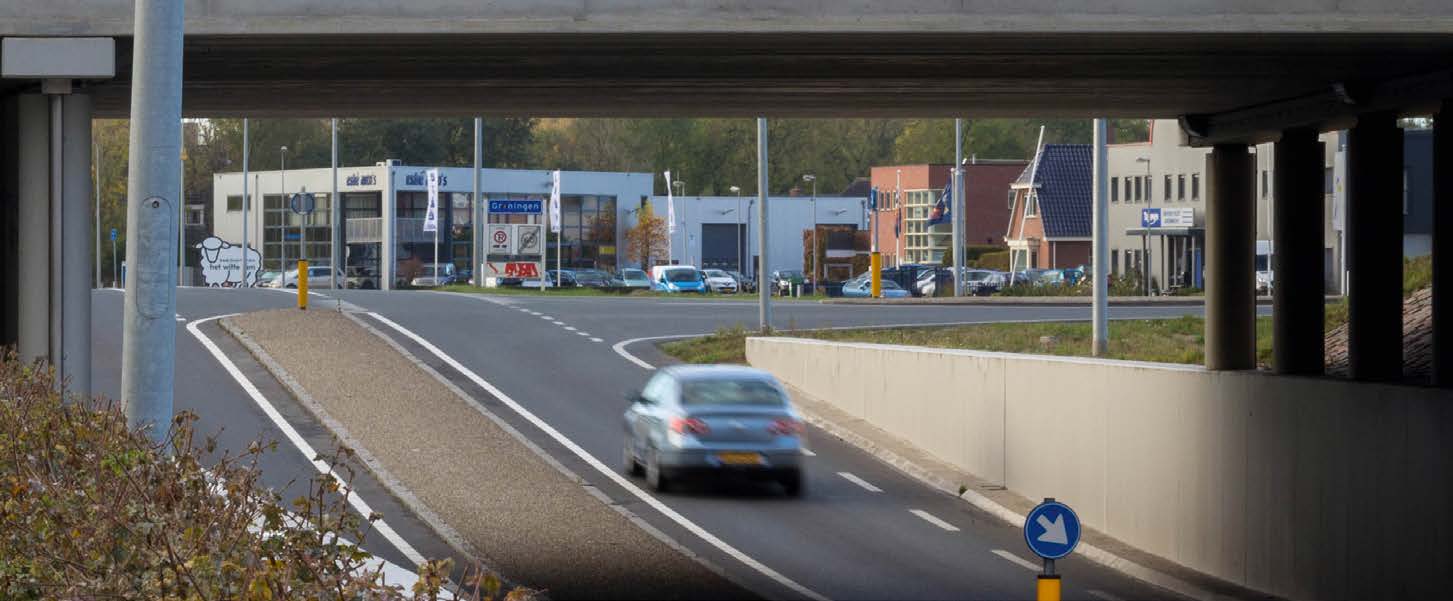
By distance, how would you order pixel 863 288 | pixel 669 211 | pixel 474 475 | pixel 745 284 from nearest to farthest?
pixel 474 475, pixel 863 288, pixel 745 284, pixel 669 211

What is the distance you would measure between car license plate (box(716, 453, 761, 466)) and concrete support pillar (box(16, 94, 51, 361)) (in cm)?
924

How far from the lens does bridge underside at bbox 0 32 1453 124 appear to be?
13.2m

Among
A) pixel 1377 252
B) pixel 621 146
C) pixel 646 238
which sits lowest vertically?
pixel 1377 252

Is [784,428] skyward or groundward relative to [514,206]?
groundward

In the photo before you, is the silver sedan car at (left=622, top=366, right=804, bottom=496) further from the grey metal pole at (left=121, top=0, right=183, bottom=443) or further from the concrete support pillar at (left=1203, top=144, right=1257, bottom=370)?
the grey metal pole at (left=121, top=0, right=183, bottom=443)

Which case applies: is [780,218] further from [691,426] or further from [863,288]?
[691,426]

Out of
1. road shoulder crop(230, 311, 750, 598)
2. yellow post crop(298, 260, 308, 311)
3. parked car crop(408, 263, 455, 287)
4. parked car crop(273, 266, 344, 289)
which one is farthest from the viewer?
parked car crop(408, 263, 455, 287)

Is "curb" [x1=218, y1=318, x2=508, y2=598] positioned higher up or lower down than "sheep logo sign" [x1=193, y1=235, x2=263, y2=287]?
lower down

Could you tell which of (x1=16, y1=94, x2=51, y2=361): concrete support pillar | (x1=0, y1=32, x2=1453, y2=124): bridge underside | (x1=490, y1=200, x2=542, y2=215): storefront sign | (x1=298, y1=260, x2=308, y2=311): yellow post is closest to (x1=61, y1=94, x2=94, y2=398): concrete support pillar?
(x1=16, y1=94, x2=51, y2=361): concrete support pillar

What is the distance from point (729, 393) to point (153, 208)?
12740 mm

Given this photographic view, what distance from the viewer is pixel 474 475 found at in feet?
77.3

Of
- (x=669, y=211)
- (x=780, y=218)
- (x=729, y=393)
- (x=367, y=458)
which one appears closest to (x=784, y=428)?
(x=729, y=393)

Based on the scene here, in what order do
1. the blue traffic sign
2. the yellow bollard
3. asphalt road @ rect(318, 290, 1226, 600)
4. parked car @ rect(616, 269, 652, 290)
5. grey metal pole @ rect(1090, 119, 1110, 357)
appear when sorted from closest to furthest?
the yellow bollard < the blue traffic sign < asphalt road @ rect(318, 290, 1226, 600) < grey metal pole @ rect(1090, 119, 1110, 357) < parked car @ rect(616, 269, 652, 290)

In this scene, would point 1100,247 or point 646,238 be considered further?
point 646,238
